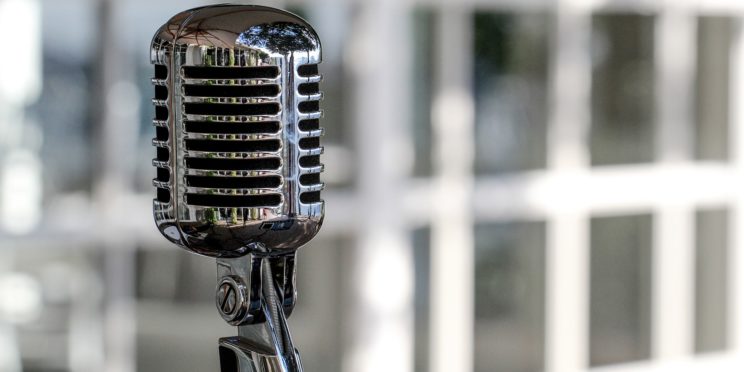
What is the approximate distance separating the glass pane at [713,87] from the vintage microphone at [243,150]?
10.1 ft

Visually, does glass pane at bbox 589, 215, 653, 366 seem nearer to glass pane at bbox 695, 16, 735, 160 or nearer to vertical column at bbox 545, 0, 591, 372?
vertical column at bbox 545, 0, 591, 372

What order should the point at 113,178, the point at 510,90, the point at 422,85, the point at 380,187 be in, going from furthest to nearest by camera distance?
the point at 510,90 < the point at 422,85 < the point at 380,187 < the point at 113,178

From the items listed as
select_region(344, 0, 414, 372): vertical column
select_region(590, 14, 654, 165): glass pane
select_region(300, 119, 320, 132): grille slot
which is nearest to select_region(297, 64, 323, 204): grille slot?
select_region(300, 119, 320, 132): grille slot

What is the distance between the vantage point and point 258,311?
0.61 meters

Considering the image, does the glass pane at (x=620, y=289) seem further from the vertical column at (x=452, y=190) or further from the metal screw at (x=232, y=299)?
the metal screw at (x=232, y=299)

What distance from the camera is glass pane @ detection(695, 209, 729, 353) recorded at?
11.8ft

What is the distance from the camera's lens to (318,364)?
2.80 meters

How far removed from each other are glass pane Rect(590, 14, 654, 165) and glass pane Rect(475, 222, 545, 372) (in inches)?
13.5

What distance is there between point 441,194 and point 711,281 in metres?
1.19

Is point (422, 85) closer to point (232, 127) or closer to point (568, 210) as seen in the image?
point (568, 210)

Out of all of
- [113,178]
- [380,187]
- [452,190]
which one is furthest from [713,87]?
[113,178]

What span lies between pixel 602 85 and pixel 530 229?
1.58 feet

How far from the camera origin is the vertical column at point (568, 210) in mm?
3158

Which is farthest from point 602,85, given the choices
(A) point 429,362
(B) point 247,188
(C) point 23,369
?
(B) point 247,188
